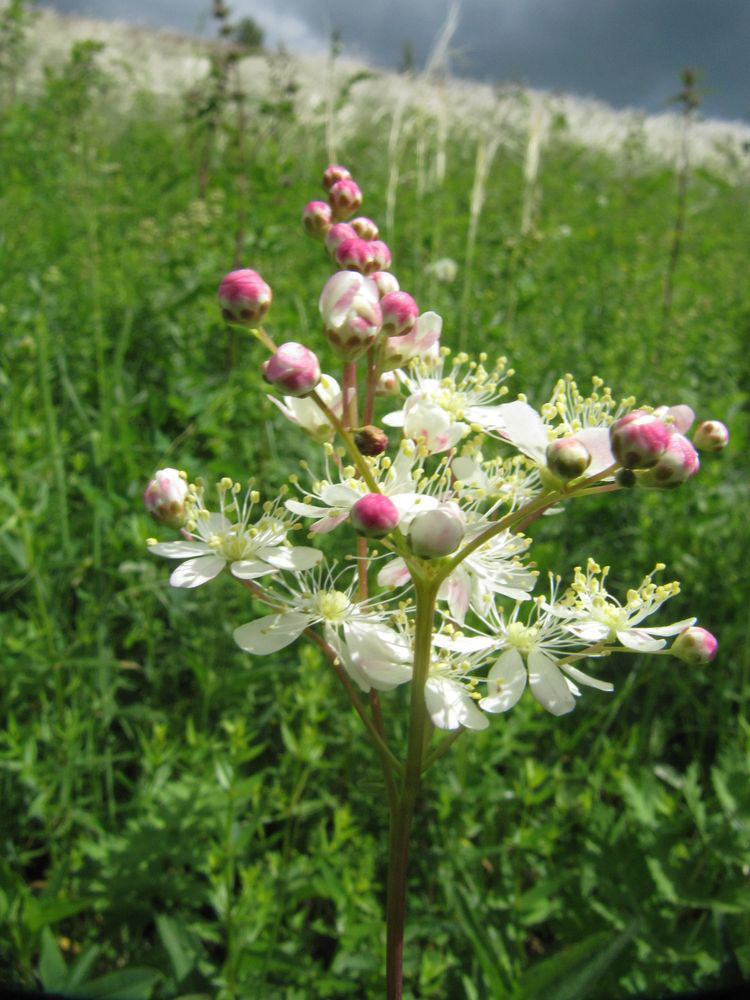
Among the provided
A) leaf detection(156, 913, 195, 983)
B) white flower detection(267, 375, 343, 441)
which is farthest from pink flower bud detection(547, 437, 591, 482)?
leaf detection(156, 913, 195, 983)

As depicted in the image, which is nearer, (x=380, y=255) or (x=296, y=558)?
(x=296, y=558)

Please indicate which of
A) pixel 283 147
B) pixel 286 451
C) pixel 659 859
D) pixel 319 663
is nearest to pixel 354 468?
pixel 319 663

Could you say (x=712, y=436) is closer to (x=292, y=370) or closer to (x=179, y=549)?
(x=292, y=370)

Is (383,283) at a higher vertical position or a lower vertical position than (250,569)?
higher

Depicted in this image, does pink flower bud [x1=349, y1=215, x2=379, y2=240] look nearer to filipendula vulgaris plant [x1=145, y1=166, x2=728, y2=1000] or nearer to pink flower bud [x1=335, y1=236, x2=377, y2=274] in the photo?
filipendula vulgaris plant [x1=145, y1=166, x2=728, y2=1000]

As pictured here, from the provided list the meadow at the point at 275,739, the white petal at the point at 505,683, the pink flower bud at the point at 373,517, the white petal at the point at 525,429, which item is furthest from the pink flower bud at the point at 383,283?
the meadow at the point at 275,739

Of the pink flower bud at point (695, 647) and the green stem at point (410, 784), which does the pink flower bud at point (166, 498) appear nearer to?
the green stem at point (410, 784)

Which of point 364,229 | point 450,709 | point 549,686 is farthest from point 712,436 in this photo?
point 364,229

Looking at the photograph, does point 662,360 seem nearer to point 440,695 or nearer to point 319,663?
point 319,663
